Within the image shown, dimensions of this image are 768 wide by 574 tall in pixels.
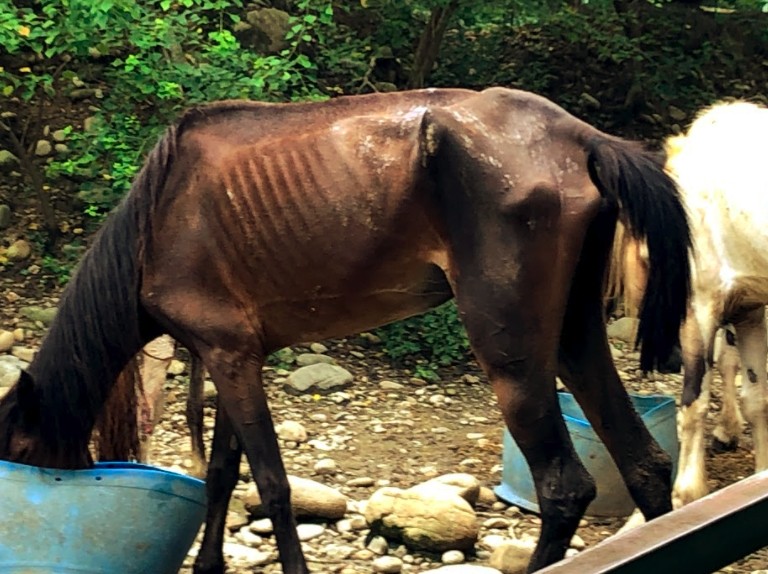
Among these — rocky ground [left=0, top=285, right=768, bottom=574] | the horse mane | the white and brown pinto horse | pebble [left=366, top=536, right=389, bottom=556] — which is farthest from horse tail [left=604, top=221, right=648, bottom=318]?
the horse mane

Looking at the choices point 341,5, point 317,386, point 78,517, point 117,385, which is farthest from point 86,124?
point 78,517

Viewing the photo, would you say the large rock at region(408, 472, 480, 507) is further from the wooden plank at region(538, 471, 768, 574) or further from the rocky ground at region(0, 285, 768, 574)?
the wooden plank at region(538, 471, 768, 574)

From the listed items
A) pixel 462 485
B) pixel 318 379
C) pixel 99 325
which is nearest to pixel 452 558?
pixel 462 485

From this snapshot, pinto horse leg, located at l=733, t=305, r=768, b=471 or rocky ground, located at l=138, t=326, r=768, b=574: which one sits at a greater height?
pinto horse leg, located at l=733, t=305, r=768, b=471

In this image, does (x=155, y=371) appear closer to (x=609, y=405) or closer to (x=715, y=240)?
(x=609, y=405)

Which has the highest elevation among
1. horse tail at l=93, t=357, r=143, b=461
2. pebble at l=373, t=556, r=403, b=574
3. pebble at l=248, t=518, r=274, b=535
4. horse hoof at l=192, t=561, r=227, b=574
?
horse tail at l=93, t=357, r=143, b=461

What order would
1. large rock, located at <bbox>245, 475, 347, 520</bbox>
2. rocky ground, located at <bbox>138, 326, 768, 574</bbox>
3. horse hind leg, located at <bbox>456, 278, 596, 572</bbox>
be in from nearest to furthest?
horse hind leg, located at <bbox>456, 278, 596, 572</bbox>, rocky ground, located at <bbox>138, 326, 768, 574</bbox>, large rock, located at <bbox>245, 475, 347, 520</bbox>

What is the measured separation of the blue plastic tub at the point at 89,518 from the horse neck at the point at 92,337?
0.18 metres

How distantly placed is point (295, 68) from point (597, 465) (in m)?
3.51

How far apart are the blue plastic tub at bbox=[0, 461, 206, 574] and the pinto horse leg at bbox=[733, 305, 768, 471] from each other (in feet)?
8.63

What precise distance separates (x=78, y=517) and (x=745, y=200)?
282 cm

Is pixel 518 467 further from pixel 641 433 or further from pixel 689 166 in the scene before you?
pixel 689 166

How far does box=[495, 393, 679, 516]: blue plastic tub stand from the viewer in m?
3.98

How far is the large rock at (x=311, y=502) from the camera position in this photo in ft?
12.7
